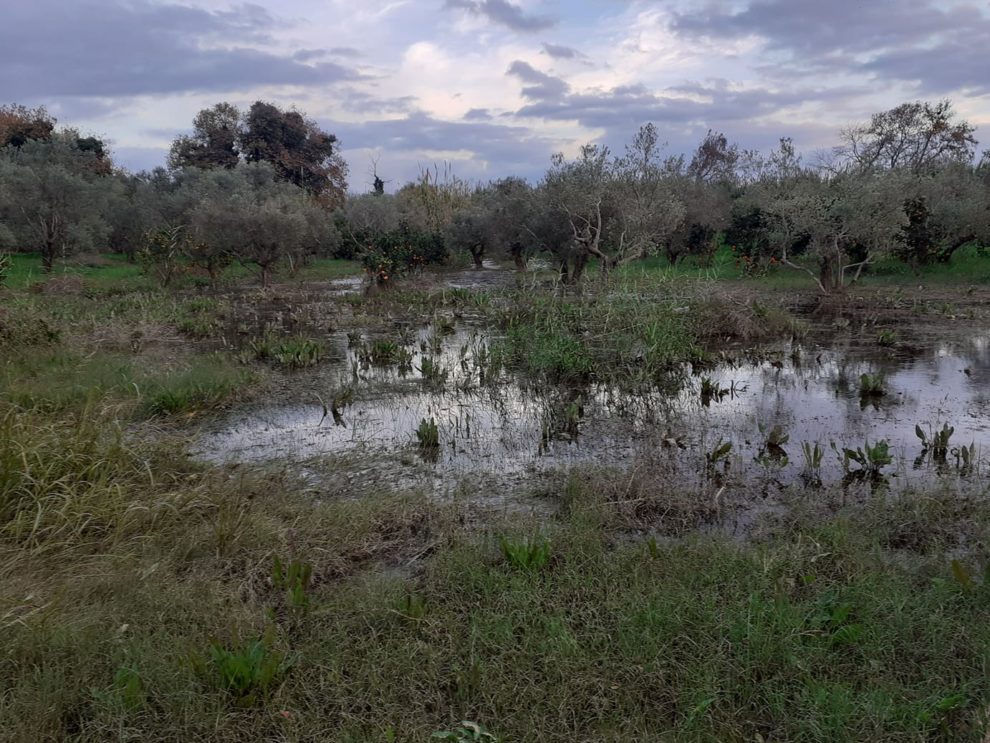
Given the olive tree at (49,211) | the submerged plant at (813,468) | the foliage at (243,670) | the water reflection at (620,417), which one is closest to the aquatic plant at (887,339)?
the water reflection at (620,417)

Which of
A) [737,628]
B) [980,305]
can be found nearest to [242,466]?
[737,628]

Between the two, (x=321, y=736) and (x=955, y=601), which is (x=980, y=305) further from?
(x=321, y=736)

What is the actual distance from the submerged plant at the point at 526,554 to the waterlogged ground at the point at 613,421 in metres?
1.60

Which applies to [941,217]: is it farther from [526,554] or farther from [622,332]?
[526,554]

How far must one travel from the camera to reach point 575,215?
21672mm

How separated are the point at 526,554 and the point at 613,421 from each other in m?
4.17

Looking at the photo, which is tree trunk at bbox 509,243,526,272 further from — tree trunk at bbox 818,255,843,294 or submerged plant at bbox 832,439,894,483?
submerged plant at bbox 832,439,894,483

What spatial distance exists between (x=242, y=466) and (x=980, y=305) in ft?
58.6

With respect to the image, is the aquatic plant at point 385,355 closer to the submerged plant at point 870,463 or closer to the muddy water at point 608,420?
the muddy water at point 608,420

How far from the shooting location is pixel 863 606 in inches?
142

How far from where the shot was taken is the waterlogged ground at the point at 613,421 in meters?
6.36

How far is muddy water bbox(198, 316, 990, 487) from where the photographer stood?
6.56 m

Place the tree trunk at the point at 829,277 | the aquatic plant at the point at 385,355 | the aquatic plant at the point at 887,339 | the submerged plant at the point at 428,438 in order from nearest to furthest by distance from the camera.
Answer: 1. the submerged plant at the point at 428,438
2. the aquatic plant at the point at 385,355
3. the aquatic plant at the point at 887,339
4. the tree trunk at the point at 829,277

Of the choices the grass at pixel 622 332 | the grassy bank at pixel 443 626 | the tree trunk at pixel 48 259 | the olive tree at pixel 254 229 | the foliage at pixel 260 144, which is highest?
the foliage at pixel 260 144
